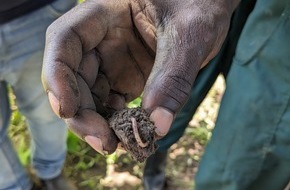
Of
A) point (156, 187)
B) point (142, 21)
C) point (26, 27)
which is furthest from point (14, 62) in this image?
point (156, 187)

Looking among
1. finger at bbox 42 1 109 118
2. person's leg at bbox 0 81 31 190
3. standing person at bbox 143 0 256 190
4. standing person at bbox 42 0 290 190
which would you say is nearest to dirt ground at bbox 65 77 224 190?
person's leg at bbox 0 81 31 190

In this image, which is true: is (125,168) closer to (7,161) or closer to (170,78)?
(7,161)

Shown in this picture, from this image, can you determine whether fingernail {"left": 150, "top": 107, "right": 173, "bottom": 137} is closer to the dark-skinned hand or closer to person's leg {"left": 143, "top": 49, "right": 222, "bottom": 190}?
the dark-skinned hand

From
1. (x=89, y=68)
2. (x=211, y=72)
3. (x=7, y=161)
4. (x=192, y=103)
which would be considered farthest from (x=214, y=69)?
(x=7, y=161)

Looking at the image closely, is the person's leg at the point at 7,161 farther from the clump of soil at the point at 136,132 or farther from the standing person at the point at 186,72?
the clump of soil at the point at 136,132

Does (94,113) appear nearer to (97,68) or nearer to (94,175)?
(97,68)

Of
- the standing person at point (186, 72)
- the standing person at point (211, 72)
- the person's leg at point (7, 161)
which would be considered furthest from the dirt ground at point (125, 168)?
the standing person at point (186, 72)

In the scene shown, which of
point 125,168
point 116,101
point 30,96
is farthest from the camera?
point 125,168
